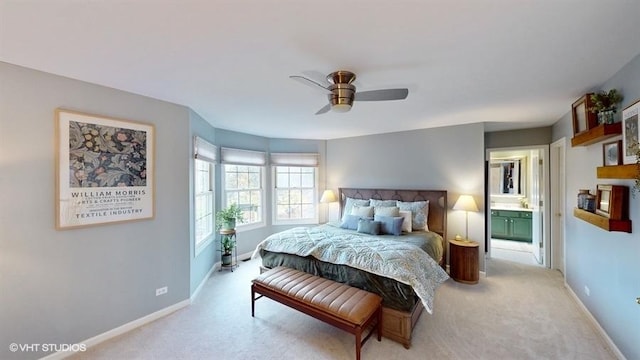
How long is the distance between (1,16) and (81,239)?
1.76 metres

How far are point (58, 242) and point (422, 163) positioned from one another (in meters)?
4.76

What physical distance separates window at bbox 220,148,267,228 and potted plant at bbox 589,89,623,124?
4590 millimetres

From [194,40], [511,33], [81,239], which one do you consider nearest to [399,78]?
[511,33]

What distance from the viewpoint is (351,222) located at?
411 cm

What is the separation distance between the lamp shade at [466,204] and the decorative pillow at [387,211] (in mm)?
891

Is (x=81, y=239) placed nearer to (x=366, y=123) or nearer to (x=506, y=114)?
(x=366, y=123)

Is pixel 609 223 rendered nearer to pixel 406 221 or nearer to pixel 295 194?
pixel 406 221

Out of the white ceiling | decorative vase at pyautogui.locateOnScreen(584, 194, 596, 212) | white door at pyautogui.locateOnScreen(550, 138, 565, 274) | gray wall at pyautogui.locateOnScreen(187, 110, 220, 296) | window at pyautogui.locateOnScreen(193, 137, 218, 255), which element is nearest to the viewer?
the white ceiling

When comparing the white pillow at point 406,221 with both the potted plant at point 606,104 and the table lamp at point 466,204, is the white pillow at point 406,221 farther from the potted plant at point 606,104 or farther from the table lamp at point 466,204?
the potted plant at point 606,104

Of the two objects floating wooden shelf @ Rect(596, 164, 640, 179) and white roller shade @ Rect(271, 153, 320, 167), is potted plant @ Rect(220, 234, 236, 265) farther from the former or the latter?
floating wooden shelf @ Rect(596, 164, 640, 179)

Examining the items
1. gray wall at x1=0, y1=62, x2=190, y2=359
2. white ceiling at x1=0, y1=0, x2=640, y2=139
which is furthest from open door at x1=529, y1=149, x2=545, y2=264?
gray wall at x1=0, y1=62, x2=190, y2=359

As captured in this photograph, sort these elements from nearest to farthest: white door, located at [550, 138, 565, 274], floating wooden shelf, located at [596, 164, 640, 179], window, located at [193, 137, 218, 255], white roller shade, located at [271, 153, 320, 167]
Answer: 1. floating wooden shelf, located at [596, 164, 640, 179]
2. window, located at [193, 137, 218, 255]
3. white door, located at [550, 138, 565, 274]
4. white roller shade, located at [271, 153, 320, 167]

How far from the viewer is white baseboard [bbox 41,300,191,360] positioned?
215 centimetres

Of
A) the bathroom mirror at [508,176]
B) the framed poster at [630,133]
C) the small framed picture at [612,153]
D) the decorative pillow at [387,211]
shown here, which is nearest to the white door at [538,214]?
the bathroom mirror at [508,176]
